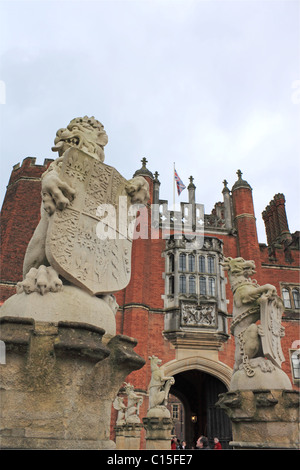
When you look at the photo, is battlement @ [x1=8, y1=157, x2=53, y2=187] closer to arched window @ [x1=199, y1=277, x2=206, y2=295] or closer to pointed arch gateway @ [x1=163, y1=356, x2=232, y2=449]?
arched window @ [x1=199, y1=277, x2=206, y2=295]

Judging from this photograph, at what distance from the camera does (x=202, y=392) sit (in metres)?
19.5

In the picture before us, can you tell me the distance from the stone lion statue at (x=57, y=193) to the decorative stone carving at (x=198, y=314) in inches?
481

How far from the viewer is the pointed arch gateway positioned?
14.4 m

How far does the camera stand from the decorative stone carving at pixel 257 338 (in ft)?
13.6

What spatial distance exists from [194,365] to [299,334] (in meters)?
5.04

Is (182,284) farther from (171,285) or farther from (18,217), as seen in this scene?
(18,217)

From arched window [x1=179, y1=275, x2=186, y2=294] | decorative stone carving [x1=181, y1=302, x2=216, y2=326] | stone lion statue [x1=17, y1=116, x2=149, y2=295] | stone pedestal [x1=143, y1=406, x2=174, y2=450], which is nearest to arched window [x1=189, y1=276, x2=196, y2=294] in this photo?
arched window [x1=179, y1=275, x2=186, y2=294]

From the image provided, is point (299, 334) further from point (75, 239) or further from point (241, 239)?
point (75, 239)

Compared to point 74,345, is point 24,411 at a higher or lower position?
lower

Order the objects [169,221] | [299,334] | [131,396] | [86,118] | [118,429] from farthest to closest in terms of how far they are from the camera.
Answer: [169,221] < [299,334] < [118,429] < [131,396] < [86,118]

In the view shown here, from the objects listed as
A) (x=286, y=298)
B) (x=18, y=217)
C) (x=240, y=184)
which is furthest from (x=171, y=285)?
(x=18, y=217)

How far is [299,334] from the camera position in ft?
52.0
